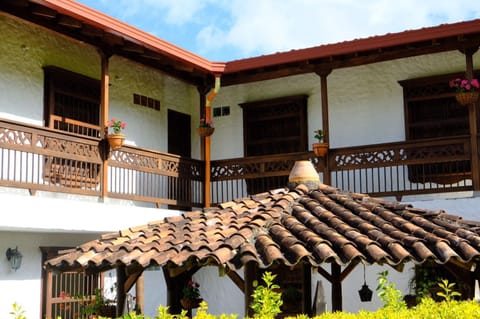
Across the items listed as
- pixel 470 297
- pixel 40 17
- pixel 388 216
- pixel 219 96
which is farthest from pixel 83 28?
pixel 470 297

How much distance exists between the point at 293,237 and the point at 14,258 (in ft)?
20.0

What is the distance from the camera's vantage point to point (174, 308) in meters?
7.26

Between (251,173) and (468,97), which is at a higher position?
(468,97)

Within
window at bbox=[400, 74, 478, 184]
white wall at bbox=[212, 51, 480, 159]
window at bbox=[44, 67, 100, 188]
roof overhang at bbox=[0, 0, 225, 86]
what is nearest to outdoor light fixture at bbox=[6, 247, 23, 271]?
window at bbox=[44, 67, 100, 188]

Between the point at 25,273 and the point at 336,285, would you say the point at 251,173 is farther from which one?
the point at 336,285

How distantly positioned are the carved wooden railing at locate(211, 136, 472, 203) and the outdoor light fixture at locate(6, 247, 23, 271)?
431 cm

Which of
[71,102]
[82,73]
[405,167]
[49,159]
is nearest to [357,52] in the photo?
[405,167]

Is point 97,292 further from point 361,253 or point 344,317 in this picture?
point 344,317

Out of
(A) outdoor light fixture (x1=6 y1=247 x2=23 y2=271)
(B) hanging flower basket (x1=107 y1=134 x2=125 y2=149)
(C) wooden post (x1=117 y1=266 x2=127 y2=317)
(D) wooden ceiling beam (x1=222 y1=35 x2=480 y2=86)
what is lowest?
(C) wooden post (x1=117 y1=266 x2=127 y2=317)

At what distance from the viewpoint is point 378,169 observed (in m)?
12.8

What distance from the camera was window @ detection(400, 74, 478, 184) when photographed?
1330 cm

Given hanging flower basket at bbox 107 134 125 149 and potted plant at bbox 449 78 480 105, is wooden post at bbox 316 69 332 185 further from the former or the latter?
hanging flower basket at bbox 107 134 125 149

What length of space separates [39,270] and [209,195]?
367cm

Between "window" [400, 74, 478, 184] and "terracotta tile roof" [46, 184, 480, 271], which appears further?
"window" [400, 74, 478, 184]
